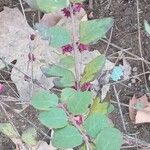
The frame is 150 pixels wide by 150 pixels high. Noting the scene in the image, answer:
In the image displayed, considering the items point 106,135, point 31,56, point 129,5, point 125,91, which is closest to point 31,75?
point 31,56

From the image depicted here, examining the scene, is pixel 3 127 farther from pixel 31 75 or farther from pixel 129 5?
pixel 129 5

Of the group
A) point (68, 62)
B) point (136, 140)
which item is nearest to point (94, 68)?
point (68, 62)

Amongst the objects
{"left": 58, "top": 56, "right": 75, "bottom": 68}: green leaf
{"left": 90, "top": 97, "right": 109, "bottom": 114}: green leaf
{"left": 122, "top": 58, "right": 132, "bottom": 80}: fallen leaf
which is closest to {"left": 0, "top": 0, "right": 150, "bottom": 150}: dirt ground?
{"left": 122, "top": 58, "right": 132, "bottom": 80}: fallen leaf

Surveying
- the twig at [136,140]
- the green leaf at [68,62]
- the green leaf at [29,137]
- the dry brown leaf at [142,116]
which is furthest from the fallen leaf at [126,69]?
the green leaf at [68,62]

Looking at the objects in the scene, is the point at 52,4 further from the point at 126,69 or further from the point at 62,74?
the point at 126,69

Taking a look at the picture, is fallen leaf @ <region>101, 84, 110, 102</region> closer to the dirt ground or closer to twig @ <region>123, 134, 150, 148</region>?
the dirt ground

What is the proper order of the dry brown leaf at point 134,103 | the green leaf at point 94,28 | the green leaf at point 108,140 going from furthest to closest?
the dry brown leaf at point 134,103 → the green leaf at point 94,28 → the green leaf at point 108,140

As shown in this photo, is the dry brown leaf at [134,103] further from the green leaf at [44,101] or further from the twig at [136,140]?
the green leaf at [44,101]
